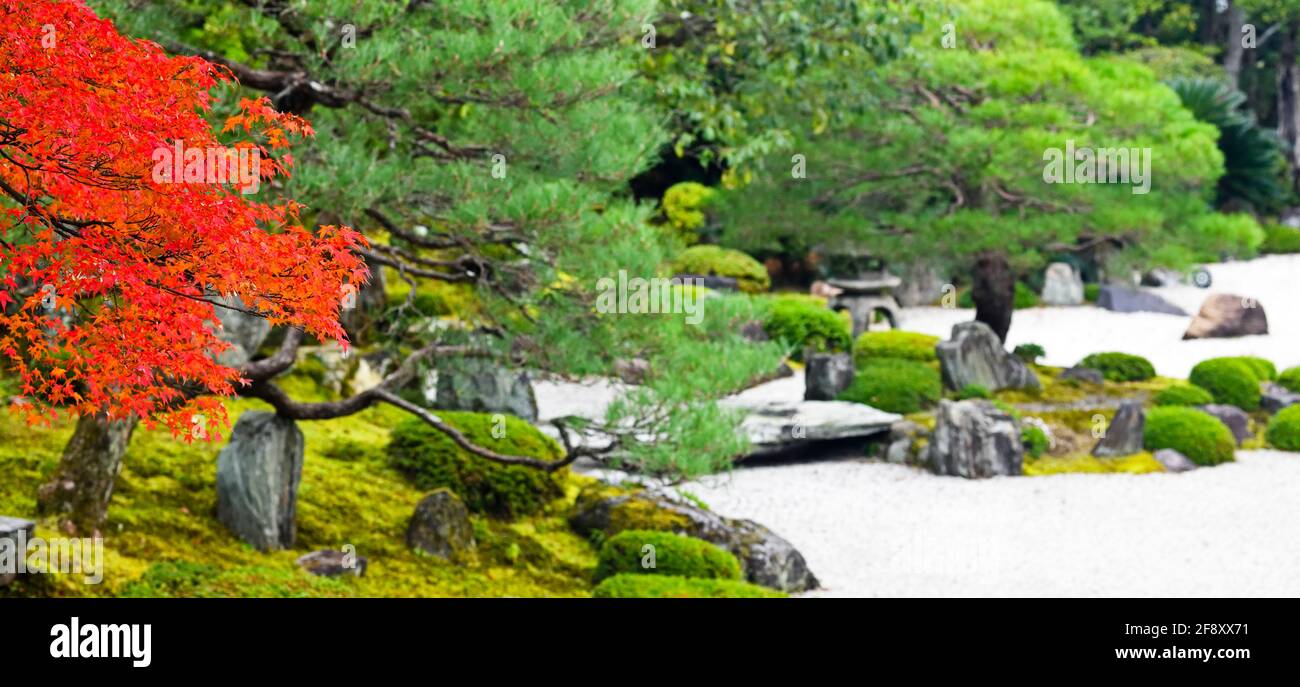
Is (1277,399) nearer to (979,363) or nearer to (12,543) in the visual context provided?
(979,363)

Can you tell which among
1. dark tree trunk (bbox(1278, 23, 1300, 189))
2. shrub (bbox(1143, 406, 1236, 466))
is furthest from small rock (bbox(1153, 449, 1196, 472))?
dark tree trunk (bbox(1278, 23, 1300, 189))

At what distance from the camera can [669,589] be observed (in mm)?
7266

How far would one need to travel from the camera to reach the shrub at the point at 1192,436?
13.6m

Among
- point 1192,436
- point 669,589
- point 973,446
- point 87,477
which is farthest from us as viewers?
point 1192,436

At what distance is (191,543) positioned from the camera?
26.0ft

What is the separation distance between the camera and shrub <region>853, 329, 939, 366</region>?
16469 millimetres

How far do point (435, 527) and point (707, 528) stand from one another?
196cm

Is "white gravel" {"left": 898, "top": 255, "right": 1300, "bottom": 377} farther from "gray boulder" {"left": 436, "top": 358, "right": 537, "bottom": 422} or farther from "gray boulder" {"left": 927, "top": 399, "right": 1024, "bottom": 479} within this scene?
"gray boulder" {"left": 436, "top": 358, "right": 537, "bottom": 422}

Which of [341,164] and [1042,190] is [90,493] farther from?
[1042,190]

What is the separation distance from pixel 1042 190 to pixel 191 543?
11.4m

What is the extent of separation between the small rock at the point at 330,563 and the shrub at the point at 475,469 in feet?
5.62

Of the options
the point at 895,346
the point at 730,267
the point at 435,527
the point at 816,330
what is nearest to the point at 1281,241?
A: the point at 730,267
